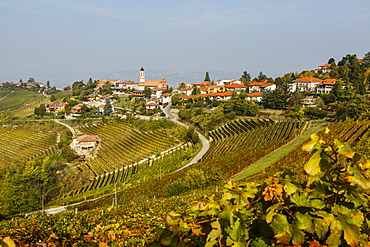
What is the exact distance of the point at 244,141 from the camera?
3400cm

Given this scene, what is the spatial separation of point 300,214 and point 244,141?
33190 mm

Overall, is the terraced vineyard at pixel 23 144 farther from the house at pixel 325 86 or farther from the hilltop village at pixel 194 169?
the house at pixel 325 86

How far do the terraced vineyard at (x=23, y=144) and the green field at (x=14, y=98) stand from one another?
37496mm

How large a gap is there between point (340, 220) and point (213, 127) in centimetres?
4438

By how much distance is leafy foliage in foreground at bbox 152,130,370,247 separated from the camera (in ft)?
4.87

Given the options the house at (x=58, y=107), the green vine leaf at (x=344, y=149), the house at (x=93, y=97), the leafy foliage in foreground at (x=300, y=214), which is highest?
the green vine leaf at (x=344, y=149)

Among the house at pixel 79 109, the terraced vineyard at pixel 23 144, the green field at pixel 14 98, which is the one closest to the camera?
the terraced vineyard at pixel 23 144

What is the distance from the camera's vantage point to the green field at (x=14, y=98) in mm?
92787

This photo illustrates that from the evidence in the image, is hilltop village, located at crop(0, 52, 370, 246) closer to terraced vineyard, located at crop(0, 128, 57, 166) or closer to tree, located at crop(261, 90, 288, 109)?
tree, located at crop(261, 90, 288, 109)

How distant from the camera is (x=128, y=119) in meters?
54.0

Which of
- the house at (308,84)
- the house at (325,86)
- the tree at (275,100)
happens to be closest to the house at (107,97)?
the tree at (275,100)

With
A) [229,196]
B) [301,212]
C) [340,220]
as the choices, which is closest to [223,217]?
[229,196]

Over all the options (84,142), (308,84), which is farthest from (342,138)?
(84,142)

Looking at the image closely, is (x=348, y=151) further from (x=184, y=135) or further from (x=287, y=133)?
(x=184, y=135)
